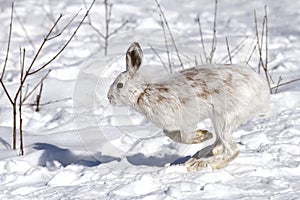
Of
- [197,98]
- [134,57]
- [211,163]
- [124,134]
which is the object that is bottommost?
[211,163]

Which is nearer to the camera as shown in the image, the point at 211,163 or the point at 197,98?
the point at 197,98

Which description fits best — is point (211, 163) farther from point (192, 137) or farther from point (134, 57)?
point (134, 57)

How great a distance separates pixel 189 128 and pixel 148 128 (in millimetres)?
1085

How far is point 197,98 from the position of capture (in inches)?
156

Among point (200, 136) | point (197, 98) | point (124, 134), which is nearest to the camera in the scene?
point (197, 98)

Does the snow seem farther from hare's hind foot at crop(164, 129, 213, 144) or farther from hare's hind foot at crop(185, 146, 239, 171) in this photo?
hare's hind foot at crop(164, 129, 213, 144)

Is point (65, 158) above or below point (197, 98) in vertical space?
below

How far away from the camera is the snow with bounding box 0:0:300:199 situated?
3896 millimetres

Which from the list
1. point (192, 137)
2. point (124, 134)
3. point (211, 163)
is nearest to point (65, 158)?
point (124, 134)

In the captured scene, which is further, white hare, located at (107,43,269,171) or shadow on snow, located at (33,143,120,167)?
shadow on snow, located at (33,143,120,167)

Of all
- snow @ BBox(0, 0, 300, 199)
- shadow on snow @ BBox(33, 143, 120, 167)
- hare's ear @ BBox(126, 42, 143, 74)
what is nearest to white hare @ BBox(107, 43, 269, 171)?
hare's ear @ BBox(126, 42, 143, 74)

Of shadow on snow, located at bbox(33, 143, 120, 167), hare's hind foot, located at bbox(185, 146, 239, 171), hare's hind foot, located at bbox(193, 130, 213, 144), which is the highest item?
hare's hind foot, located at bbox(193, 130, 213, 144)

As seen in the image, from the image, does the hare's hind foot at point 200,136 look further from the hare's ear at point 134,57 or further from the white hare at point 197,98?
the hare's ear at point 134,57

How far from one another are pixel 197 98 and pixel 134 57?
423 millimetres
